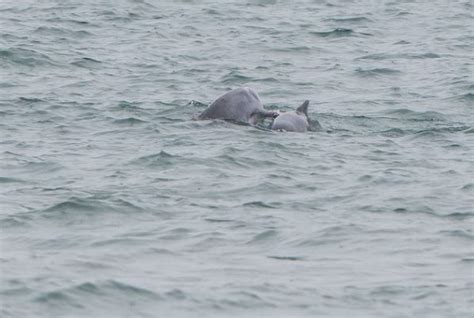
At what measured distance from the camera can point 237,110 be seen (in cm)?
2045

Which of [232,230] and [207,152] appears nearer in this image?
[232,230]

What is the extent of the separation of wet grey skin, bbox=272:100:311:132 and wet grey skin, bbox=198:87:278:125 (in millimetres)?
362

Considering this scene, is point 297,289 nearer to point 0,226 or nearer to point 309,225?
point 309,225

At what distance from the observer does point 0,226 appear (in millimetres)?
14062

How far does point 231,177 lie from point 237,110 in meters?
4.03

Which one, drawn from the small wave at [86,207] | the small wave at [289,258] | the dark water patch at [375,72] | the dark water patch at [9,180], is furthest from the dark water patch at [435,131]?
the small wave at [289,258]

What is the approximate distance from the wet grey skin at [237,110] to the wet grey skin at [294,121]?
36 cm

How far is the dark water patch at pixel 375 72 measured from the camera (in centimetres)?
2556

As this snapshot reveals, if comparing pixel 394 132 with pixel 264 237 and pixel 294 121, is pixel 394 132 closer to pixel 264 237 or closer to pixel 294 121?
pixel 294 121

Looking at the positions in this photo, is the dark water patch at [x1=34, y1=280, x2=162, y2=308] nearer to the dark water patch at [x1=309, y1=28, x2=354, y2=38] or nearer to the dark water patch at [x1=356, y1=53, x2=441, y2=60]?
the dark water patch at [x1=356, y1=53, x2=441, y2=60]

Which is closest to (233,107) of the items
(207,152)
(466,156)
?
(207,152)

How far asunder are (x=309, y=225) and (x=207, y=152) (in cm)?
399

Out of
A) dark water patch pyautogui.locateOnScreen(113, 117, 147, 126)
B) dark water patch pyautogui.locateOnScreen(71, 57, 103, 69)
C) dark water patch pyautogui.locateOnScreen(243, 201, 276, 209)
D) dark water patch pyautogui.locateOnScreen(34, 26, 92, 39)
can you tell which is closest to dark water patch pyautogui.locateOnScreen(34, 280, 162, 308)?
dark water patch pyautogui.locateOnScreen(243, 201, 276, 209)

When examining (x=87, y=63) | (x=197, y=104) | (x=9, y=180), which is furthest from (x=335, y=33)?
(x=9, y=180)
